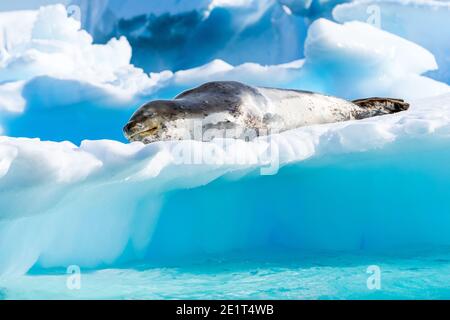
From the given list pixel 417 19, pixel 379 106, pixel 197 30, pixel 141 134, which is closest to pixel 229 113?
pixel 141 134

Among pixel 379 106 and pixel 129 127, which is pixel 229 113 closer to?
pixel 129 127

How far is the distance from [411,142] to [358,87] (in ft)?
26.5

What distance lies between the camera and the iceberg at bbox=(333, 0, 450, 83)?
12.7 m

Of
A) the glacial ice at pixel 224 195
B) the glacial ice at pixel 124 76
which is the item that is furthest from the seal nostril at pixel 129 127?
the glacial ice at pixel 124 76

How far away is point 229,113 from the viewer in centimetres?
421

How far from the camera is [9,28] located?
1753 centimetres

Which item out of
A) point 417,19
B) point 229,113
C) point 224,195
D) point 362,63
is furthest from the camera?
point 417,19

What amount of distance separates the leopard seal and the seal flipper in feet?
1.08

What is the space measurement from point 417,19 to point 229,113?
33.7 feet

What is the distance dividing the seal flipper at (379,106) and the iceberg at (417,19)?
756 cm
